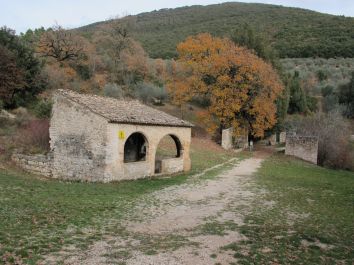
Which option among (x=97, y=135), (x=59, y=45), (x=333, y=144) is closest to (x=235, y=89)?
(x=333, y=144)

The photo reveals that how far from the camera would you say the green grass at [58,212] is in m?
7.63

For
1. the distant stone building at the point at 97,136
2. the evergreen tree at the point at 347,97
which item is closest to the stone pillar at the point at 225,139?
the distant stone building at the point at 97,136

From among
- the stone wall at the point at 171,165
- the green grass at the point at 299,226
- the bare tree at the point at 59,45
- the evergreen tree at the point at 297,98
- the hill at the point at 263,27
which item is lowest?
the green grass at the point at 299,226

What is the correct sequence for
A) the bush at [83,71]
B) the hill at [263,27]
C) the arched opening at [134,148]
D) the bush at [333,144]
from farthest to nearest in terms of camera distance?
the hill at [263,27]
the bush at [83,71]
the bush at [333,144]
the arched opening at [134,148]

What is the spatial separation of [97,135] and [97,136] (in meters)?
0.04

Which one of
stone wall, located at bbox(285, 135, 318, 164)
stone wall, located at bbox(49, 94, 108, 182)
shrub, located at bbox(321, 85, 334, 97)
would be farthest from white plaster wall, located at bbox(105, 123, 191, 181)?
shrub, located at bbox(321, 85, 334, 97)

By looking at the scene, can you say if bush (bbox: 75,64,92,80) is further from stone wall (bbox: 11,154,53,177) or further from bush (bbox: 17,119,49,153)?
stone wall (bbox: 11,154,53,177)

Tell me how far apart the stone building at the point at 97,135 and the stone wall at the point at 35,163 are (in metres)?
0.30

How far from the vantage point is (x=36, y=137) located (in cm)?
2008

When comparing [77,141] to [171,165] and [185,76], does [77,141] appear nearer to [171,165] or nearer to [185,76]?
[171,165]

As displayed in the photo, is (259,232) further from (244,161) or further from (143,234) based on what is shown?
(244,161)

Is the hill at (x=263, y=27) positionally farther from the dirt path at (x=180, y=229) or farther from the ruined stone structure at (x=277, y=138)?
the dirt path at (x=180, y=229)

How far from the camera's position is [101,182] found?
15492 millimetres

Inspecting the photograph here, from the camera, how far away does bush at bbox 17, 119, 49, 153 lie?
19.4m
